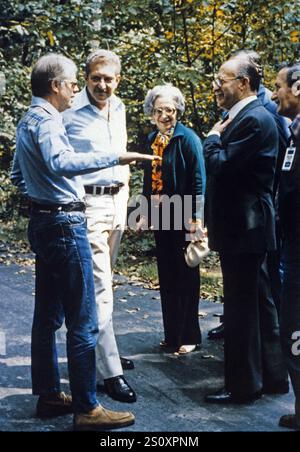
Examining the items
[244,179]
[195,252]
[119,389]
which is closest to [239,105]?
[244,179]

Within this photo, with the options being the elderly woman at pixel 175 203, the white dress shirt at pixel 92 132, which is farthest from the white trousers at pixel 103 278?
the elderly woman at pixel 175 203

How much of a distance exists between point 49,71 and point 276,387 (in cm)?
261

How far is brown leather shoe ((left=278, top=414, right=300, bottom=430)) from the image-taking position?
4309 millimetres

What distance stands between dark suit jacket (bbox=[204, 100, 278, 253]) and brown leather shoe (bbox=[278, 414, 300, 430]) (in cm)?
103

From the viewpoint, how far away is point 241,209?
15.2 ft

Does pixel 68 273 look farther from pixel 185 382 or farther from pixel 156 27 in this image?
pixel 156 27

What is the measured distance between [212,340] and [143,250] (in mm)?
4840

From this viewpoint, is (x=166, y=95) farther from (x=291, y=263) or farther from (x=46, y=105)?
(x=291, y=263)

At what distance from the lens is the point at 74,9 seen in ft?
29.5

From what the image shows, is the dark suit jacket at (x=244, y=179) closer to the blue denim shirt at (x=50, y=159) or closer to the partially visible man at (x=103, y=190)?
the partially visible man at (x=103, y=190)

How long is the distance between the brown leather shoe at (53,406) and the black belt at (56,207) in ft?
3.94

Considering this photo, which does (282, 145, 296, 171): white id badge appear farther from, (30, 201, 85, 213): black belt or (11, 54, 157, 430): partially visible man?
(30, 201, 85, 213): black belt

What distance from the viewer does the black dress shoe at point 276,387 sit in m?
5.00
